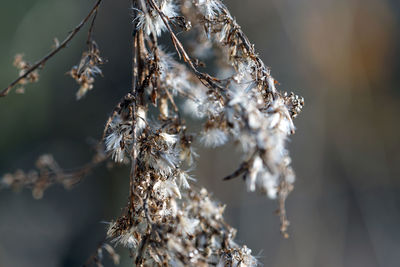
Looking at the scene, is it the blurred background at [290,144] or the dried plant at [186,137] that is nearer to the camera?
the dried plant at [186,137]

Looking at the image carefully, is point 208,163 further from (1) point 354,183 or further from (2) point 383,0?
(2) point 383,0

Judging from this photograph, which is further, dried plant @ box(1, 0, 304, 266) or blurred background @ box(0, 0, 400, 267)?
blurred background @ box(0, 0, 400, 267)

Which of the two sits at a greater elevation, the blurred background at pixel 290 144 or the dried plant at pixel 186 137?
the blurred background at pixel 290 144

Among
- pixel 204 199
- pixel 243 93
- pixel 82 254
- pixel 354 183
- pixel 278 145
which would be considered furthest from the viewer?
pixel 354 183

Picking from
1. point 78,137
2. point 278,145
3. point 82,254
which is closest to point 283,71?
point 78,137

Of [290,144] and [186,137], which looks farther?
[290,144]
